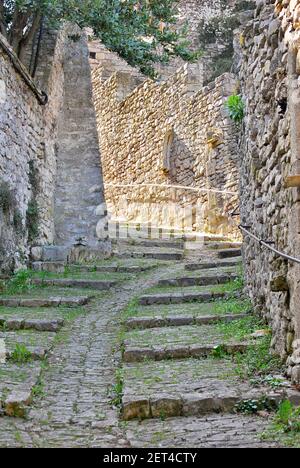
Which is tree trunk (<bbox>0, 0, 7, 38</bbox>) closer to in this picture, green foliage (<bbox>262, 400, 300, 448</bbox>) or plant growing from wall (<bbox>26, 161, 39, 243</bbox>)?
plant growing from wall (<bbox>26, 161, 39, 243</bbox>)

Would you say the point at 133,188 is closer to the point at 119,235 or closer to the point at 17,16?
the point at 119,235

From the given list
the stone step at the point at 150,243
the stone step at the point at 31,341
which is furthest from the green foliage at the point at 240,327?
the stone step at the point at 150,243

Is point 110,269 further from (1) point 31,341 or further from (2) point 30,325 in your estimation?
(1) point 31,341

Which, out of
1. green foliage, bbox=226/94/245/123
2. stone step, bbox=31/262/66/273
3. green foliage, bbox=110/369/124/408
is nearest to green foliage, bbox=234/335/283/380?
green foliage, bbox=110/369/124/408

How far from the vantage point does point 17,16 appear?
32.8ft

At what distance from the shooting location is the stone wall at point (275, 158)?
4.41m

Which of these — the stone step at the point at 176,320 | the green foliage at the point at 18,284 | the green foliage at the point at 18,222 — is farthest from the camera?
the green foliage at the point at 18,222

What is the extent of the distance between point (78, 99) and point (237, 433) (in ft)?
31.5

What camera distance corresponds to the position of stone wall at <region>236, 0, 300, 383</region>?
441cm

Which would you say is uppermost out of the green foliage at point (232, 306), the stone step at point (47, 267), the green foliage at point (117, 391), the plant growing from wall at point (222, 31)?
the plant growing from wall at point (222, 31)

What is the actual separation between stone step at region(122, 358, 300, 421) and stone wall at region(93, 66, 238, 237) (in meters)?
9.55

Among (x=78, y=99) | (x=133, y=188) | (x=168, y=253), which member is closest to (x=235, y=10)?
(x=133, y=188)

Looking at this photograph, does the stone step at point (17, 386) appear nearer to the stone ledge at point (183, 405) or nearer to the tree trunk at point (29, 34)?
the stone ledge at point (183, 405)

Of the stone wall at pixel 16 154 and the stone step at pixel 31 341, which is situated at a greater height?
the stone wall at pixel 16 154
